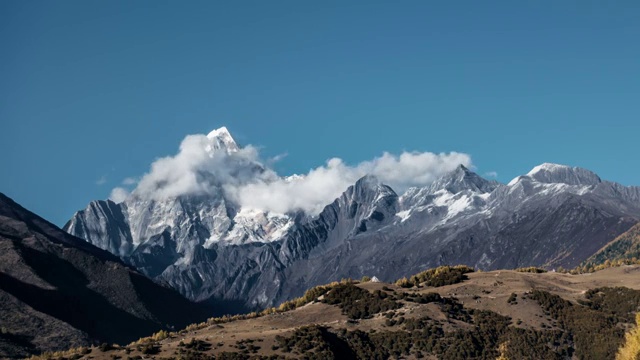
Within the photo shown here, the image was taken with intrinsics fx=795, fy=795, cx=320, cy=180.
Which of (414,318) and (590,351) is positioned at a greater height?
(414,318)

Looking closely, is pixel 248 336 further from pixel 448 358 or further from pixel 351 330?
pixel 448 358

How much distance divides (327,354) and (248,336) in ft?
70.6

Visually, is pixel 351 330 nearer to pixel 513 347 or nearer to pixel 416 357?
pixel 416 357

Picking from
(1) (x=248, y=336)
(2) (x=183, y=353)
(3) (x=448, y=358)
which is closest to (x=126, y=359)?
(2) (x=183, y=353)

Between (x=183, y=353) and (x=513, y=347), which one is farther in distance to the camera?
(x=513, y=347)

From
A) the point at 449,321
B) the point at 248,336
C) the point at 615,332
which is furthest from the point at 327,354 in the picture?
the point at 615,332

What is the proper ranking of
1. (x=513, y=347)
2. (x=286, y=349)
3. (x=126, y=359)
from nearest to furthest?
(x=126, y=359) < (x=286, y=349) < (x=513, y=347)

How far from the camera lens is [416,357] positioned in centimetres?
18438

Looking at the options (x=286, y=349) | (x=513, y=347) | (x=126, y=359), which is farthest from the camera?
(x=513, y=347)

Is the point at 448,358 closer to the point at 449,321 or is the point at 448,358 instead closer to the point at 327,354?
the point at 449,321

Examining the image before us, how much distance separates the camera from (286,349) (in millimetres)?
176875

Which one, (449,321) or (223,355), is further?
(449,321)

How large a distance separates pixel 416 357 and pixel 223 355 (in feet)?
150

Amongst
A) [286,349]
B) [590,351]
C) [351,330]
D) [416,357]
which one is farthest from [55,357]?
[590,351]
